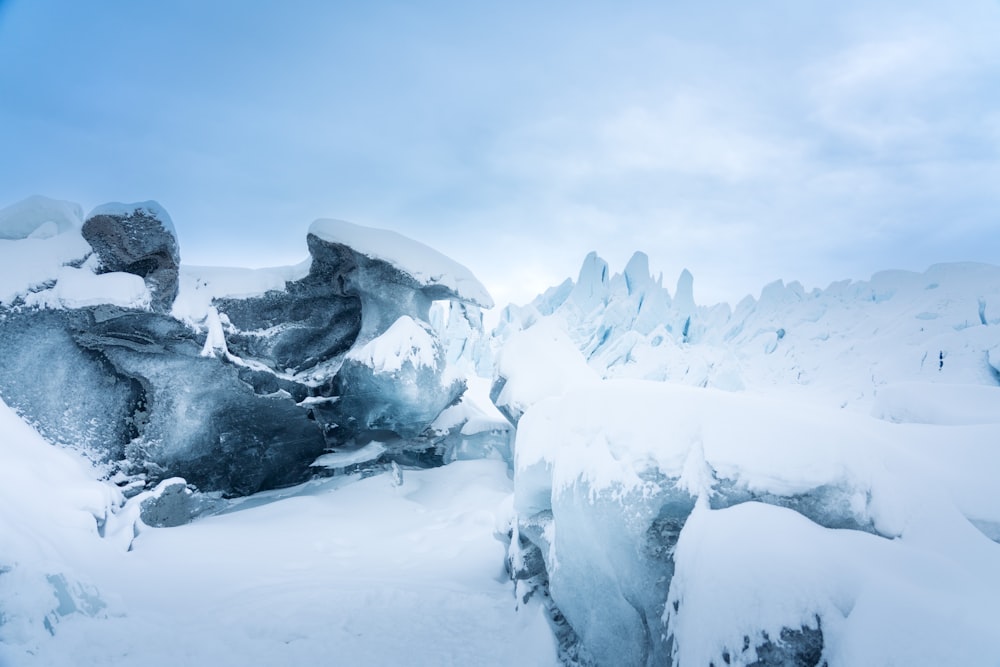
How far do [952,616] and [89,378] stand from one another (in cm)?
980

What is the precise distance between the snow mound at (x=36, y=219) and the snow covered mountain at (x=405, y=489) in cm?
4

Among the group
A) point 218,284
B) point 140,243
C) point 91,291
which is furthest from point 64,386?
point 218,284

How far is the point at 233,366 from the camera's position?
802cm

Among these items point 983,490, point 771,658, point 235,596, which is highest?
point 983,490

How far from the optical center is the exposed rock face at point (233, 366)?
683 centimetres

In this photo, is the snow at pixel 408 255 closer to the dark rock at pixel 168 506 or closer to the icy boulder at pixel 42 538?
the dark rock at pixel 168 506

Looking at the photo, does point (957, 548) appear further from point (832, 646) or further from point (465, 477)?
point (465, 477)

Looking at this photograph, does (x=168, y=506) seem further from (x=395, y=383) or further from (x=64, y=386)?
(x=395, y=383)

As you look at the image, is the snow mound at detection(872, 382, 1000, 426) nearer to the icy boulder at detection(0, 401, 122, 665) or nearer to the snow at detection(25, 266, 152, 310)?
the icy boulder at detection(0, 401, 122, 665)

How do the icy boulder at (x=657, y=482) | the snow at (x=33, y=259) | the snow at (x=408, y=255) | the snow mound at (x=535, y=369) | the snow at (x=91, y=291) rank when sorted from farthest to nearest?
the snow at (x=408, y=255), the snow mound at (x=535, y=369), the snow at (x=91, y=291), the snow at (x=33, y=259), the icy boulder at (x=657, y=482)

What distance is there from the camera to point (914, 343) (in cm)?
2567

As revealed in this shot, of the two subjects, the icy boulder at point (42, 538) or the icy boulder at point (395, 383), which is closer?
the icy boulder at point (42, 538)

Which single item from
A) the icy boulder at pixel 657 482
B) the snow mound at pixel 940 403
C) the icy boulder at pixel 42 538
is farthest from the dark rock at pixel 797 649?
the icy boulder at pixel 42 538

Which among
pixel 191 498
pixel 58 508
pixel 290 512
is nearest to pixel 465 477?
pixel 290 512
